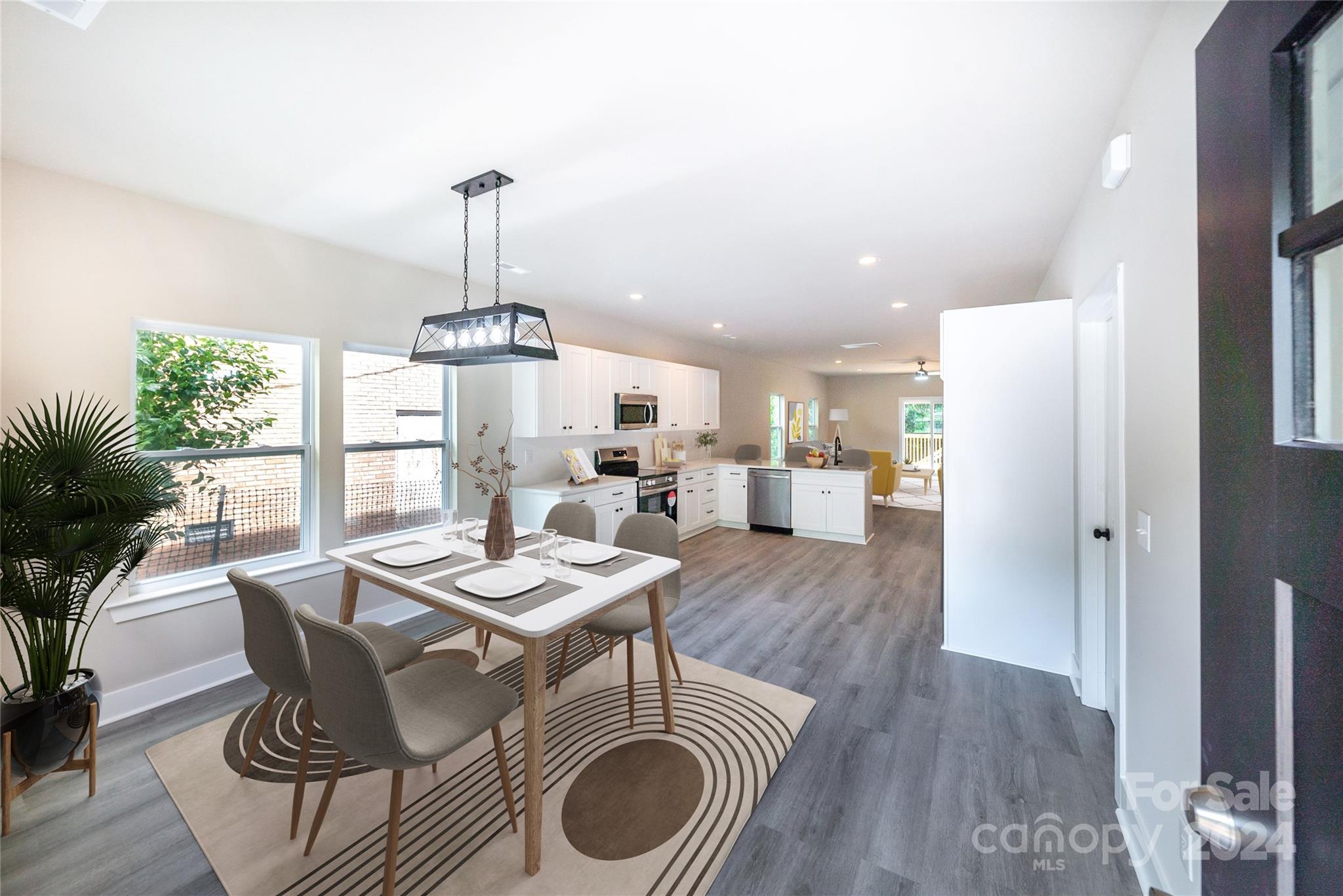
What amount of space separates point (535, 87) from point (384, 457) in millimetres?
2973

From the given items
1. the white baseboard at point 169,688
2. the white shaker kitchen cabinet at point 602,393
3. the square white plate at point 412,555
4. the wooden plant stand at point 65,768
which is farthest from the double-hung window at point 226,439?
the white shaker kitchen cabinet at point 602,393

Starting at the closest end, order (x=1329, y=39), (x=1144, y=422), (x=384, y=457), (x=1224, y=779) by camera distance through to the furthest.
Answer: (x=1329, y=39) < (x=1224, y=779) < (x=1144, y=422) < (x=384, y=457)

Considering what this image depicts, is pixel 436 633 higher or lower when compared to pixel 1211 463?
lower

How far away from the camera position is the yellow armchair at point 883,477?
8.45 meters

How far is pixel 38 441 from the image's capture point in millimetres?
1979

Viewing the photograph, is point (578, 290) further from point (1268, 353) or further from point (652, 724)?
point (1268, 353)

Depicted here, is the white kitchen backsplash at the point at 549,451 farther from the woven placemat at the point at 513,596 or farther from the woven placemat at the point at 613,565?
the woven placemat at the point at 513,596

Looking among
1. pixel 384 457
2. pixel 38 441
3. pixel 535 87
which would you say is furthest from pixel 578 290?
pixel 38 441

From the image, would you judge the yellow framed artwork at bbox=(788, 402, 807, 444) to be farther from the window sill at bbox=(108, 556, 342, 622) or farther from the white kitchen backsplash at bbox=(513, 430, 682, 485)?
the window sill at bbox=(108, 556, 342, 622)

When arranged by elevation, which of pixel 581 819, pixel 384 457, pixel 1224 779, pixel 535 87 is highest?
pixel 535 87

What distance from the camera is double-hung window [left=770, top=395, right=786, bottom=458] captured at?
10234 millimetres

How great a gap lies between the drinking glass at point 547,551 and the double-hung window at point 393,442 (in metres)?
1.89

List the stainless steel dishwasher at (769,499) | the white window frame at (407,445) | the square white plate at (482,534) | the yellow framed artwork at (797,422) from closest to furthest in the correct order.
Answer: the square white plate at (482,534) < the white window frame at (407,445) < the stainless steel dishwasher at (769,499) < the yellow framed artwork at (797,422)

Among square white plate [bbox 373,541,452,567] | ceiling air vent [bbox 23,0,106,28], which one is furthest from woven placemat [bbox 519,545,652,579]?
ceiling air vent [bbox 23,0,106,28]
